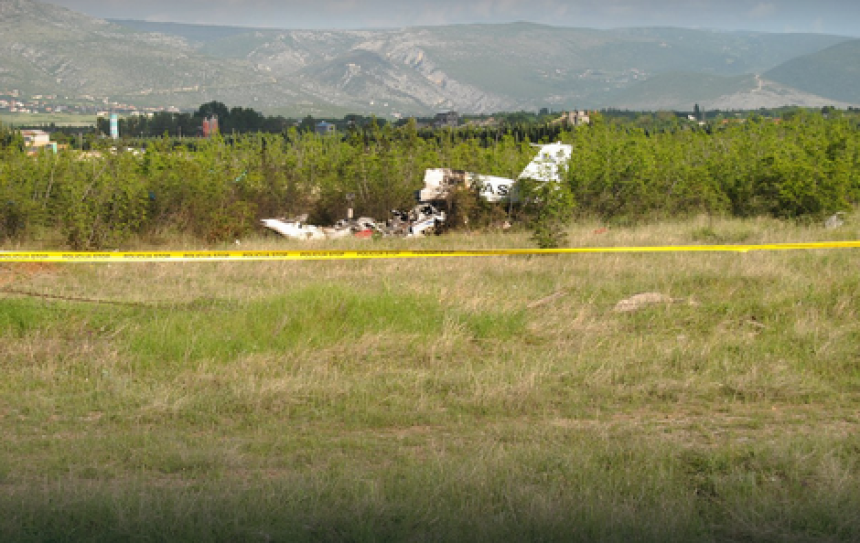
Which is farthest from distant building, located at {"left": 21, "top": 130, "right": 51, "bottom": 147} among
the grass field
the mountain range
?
the mountain range

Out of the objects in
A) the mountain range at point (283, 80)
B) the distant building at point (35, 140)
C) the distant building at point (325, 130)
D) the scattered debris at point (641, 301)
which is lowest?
the scattered debris at point (641, 301)

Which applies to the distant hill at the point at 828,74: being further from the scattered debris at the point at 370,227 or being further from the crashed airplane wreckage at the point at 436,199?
the scattered debris at the point at 370,227

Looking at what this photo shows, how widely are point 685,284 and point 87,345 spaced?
719 cm

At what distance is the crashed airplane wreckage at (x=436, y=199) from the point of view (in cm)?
1769

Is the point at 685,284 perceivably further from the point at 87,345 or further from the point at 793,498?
the point at 87,345

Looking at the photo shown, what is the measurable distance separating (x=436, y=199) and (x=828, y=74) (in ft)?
590

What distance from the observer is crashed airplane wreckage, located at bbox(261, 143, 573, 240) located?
696 inches

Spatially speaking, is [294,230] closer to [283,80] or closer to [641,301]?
[641,301]

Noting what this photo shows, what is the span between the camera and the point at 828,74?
171m

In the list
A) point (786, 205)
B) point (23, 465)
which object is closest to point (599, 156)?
point (786, 205)

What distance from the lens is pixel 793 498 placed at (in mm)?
4332

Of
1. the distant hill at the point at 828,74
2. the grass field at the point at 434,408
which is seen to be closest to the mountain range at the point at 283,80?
the distant hill at the point at 828,74

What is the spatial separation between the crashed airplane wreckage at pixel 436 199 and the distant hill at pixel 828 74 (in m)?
161

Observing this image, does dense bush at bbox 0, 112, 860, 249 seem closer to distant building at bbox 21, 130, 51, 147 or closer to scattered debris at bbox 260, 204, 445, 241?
scattered debris at bbox 260, 204, 445, 241
